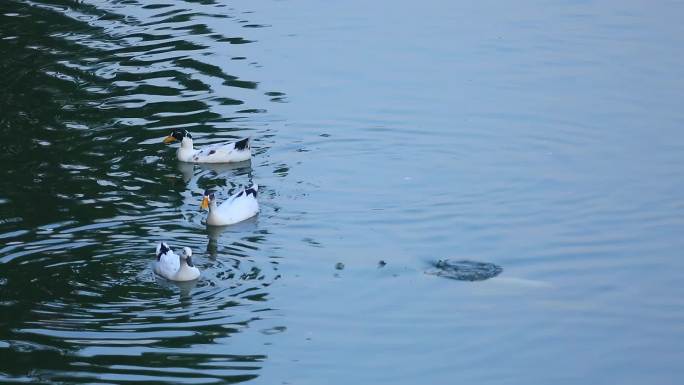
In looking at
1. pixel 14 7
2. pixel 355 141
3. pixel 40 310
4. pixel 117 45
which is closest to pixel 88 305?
pixel 40 310

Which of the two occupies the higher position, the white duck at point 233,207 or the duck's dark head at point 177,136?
the duck's dark head at point 177,136

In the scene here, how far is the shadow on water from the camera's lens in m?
12.7

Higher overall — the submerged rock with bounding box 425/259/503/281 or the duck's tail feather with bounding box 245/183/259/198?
the duck's tail feather with bounding box 245/183/259/198

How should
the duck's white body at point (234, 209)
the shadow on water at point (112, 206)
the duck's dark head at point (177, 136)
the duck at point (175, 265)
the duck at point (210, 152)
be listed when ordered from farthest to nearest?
1. the duck's dark head at point (177, 136)
2. the duck at point (210, 152)
3. the duck's white body at point (234, 209)
4. the duck at point (175, 265)
5. the shadow on water at point (112, 206)

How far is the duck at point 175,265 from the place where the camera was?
14.4 m

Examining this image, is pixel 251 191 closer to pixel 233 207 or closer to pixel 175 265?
pixel 233 207

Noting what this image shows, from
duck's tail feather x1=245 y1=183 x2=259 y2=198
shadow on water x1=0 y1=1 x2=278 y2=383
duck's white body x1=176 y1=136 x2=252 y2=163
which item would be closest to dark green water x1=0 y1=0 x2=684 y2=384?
shadow on water x1=0 y1=1 x2=278 y2=383

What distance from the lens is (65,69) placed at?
24.7 meters

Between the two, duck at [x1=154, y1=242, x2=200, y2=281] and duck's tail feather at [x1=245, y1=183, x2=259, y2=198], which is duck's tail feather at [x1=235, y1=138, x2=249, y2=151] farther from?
duck at [x1=154, y1=242, x2=200, y2=281]

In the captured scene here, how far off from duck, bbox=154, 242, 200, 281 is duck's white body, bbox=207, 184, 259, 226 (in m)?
1.97

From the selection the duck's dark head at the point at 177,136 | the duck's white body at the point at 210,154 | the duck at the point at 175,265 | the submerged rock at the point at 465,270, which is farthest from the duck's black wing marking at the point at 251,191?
the submerged rock at the point at 465,270

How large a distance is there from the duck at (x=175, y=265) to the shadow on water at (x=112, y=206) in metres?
0.15

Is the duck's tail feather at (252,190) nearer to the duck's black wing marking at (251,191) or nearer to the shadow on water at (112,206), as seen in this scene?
the duck's black wing marking at (251,191)

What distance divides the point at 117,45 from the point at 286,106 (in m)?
6.30
